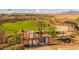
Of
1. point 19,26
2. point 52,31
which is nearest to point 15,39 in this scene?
point 19,26

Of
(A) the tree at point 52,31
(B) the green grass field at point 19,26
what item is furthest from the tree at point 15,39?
(A) the tree at point 52,31

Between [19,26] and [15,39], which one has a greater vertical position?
[19,26]

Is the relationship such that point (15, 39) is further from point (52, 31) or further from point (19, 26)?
point (52, 31)

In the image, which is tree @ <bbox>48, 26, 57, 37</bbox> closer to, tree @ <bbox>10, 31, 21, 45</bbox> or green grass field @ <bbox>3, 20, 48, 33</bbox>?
green grass field @ <bbox>3, 20, 48, 33</bbox>

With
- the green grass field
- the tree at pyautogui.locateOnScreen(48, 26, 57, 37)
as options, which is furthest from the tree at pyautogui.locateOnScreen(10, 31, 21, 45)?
the tree at pyautogui.locateOnScreen(48, 26, 57, 37)

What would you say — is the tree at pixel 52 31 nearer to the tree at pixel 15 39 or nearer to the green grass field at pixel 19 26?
the green grass field at pixel 19 26

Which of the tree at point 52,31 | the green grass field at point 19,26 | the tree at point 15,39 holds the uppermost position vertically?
the green grass field at point 19,26
